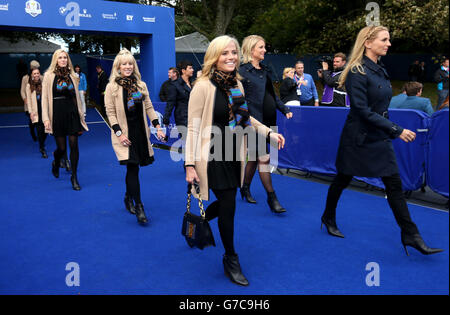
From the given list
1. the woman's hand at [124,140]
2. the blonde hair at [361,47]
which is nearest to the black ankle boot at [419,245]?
the blonde hair at [361,47]

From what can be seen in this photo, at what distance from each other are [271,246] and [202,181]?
1.31 m

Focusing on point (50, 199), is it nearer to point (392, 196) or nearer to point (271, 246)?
point (271, 246)

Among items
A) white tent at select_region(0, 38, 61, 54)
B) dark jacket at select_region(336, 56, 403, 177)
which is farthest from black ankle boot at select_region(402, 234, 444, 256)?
white tent at select_region(0, 38, 61, 54)

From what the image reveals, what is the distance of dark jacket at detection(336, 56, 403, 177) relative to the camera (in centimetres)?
373

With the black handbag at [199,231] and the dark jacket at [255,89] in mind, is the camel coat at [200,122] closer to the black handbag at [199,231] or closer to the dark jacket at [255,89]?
the black handbag at [199,231]

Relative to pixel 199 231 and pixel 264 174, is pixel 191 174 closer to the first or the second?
pixel 199 231

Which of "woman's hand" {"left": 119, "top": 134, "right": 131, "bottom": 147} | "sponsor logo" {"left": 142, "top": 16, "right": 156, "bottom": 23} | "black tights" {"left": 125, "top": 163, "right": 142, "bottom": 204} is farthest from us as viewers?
"sponsor logo" {"left": 142, "top": 16, "right": 156, "bottom": 23}

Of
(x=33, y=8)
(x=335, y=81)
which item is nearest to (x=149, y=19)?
(x=33, y=8)

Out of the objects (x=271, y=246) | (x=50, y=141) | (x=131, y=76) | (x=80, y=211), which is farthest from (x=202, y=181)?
(x=50, y=141)

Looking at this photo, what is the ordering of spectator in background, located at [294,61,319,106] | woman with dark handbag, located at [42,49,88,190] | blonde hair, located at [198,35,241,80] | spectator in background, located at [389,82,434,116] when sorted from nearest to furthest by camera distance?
blonde hair, located at [198,35,241,80], woman with dark handbag, located at [42,49,88,190], spectator in background, located at [389,82,434,116], spectator in background, located at [294,61,319,106]

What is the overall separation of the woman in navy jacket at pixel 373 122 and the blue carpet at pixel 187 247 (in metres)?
0.45

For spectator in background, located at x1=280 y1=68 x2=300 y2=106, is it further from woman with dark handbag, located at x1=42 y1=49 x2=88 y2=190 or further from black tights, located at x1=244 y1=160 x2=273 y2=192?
woman with dark handbag, located at x1=42 y1=49 x2=88 y2=190

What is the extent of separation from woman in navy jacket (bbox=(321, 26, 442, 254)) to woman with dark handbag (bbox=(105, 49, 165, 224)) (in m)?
2.12

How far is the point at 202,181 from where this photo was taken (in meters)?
3.34
